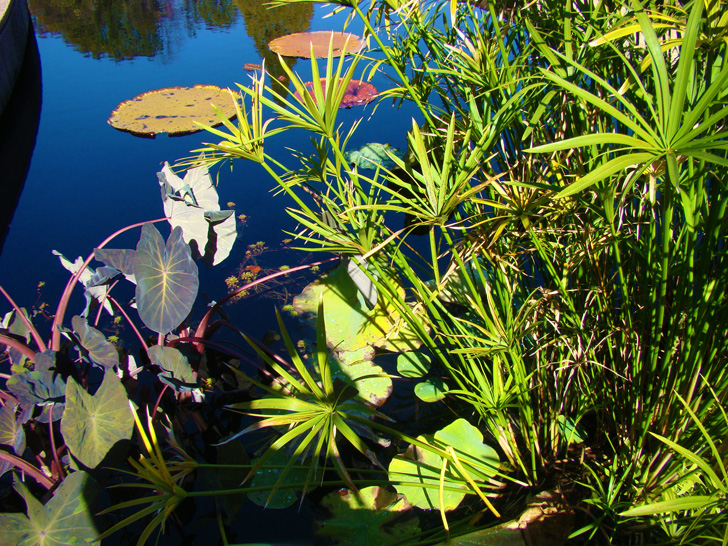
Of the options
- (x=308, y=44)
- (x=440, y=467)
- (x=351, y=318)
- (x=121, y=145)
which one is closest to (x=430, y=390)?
(x=440, y=467)

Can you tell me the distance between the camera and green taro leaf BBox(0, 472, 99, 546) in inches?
46.3

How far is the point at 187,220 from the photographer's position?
5.87 ft

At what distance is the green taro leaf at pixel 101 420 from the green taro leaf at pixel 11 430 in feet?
0.67

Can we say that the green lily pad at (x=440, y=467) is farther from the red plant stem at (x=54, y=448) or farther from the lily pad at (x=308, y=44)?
the lily pad at (x=308, y=44)

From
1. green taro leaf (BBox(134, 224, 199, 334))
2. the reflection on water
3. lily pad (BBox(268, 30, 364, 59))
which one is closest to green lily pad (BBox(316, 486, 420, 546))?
green taro leaf (BBox(134, 224, 199, 334))

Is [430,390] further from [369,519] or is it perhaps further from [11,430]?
[11,430]

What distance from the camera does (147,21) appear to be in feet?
19.4

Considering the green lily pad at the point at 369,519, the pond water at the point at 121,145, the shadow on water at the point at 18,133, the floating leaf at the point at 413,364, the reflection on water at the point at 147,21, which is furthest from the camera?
the reflection on water at the point at 147,21

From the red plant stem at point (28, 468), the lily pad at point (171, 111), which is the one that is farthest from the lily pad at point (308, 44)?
the red plant stem at point (28, 468)

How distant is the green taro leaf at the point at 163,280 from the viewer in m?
1.54

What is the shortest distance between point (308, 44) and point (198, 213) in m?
3.72

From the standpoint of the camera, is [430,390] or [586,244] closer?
[586,244]

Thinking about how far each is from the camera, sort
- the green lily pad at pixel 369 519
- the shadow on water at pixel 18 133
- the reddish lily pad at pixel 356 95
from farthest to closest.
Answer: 1. the reddish lily pad at pixel 356 95
2. the shadow on water at pixel 18 133
3. the green lily pad at pixel 369 519

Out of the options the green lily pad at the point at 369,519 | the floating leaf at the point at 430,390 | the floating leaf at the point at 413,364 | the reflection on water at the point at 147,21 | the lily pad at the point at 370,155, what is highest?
the reflection on water at the point at 147,21
